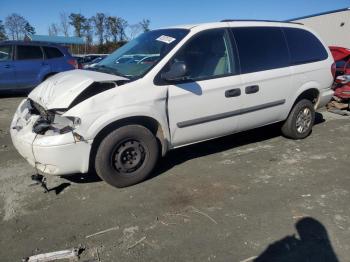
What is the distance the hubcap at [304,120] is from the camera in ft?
18.9

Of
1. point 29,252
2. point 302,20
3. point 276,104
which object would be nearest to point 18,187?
point 29,252

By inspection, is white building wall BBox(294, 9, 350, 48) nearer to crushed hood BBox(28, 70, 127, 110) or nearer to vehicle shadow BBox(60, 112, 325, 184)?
vehicle shadow BBox(60, 112, 325, 184)

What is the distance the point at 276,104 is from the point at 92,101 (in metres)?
2.81

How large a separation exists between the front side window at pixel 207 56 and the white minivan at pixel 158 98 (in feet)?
0.04

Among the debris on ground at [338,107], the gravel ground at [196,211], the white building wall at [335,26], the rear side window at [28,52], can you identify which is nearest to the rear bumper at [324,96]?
the gravel ground at [196,211]

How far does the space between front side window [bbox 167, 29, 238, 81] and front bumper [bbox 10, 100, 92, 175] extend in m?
1.41

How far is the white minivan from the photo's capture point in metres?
3.68

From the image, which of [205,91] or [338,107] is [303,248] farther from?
[338,107]

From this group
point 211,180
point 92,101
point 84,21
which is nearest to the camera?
point 92,101

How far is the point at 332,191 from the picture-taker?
4023 millimetres

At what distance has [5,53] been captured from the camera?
1034 cm

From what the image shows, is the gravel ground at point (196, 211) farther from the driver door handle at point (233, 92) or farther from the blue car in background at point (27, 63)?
the blue car in background at point (27, 63)

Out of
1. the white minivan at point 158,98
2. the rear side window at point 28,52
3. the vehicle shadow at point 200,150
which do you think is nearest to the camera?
the white minivan at point 158,98

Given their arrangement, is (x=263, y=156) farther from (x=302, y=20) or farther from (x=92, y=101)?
(x=302, y=20)
